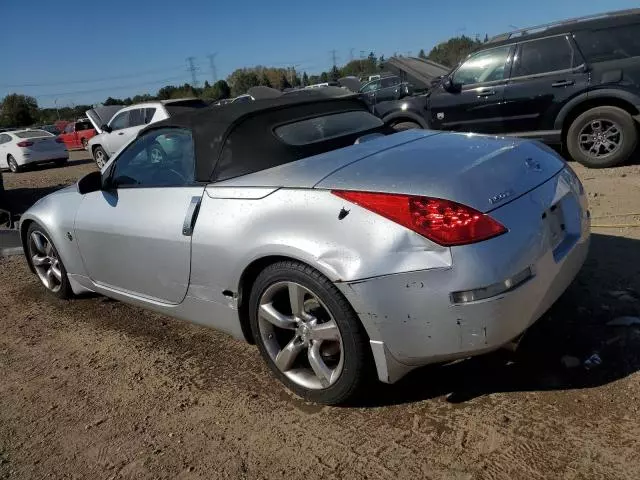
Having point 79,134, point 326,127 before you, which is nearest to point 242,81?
point 79,134

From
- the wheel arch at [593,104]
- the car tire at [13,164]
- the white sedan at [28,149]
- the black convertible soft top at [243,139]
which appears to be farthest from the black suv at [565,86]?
the car tire at [13,164]

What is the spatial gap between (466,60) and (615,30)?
2061mm

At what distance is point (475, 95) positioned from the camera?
27.5 feet

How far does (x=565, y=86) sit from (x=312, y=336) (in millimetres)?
6473

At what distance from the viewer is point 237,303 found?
9.61 ft

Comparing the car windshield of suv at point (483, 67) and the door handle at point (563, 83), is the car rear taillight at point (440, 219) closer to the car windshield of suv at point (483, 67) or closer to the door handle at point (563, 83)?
the door handle at point (563, 83)

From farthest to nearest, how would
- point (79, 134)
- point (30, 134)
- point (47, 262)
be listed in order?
point (79, 134)
point (30, 134)
point (47, 262)

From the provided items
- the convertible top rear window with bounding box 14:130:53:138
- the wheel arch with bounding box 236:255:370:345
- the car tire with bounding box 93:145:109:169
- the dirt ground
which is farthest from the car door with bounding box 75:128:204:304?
the convertible top rear window with bounding box 14:130:53:138

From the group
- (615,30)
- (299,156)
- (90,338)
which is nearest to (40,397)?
(90,338)

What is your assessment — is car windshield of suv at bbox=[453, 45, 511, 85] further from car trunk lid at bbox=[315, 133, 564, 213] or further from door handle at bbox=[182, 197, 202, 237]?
door handle at bbox=[182, 197, 202, 237]

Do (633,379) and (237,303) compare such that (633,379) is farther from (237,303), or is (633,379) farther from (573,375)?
(237,303)

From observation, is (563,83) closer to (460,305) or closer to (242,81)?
(460,305)

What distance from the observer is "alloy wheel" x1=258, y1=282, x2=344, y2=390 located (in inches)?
104

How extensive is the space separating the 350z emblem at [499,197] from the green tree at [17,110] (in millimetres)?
71694
